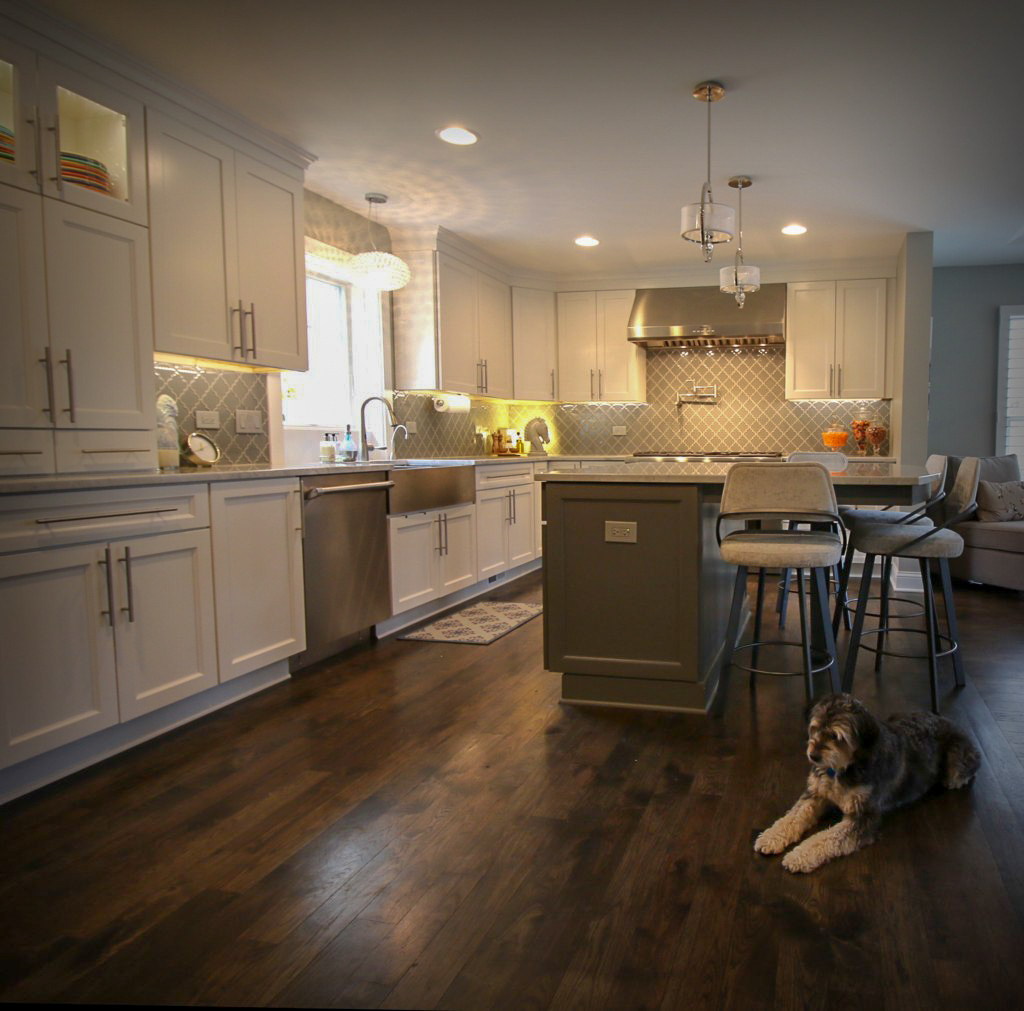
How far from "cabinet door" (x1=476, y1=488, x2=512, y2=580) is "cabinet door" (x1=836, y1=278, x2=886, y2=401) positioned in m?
2.85

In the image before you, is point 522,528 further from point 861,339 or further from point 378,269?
point 861,339

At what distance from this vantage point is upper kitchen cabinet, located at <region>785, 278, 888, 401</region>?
6094 millimetres

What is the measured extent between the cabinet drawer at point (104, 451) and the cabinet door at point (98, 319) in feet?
0.11

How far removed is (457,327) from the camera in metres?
5.42

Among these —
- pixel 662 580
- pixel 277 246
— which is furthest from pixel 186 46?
pixel 662 580

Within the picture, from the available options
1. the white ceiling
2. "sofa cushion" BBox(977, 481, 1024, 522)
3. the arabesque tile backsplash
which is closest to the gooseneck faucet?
the white ceiling

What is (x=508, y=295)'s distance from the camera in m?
6.39

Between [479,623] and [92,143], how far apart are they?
284 centimetres

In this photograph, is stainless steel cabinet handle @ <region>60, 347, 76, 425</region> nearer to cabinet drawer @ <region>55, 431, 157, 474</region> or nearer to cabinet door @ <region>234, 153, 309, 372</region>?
cabinet drawer @ <region>55, 431, 157, 474</region>

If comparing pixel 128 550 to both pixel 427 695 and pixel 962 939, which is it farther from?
pixel 962 939

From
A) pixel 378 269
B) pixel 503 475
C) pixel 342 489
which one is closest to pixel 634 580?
pixel 342 489

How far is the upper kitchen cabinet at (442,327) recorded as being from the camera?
16.9ft

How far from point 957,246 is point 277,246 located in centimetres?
494

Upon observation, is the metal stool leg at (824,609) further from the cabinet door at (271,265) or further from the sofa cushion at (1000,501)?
the sofa cushion at (1000,501)
